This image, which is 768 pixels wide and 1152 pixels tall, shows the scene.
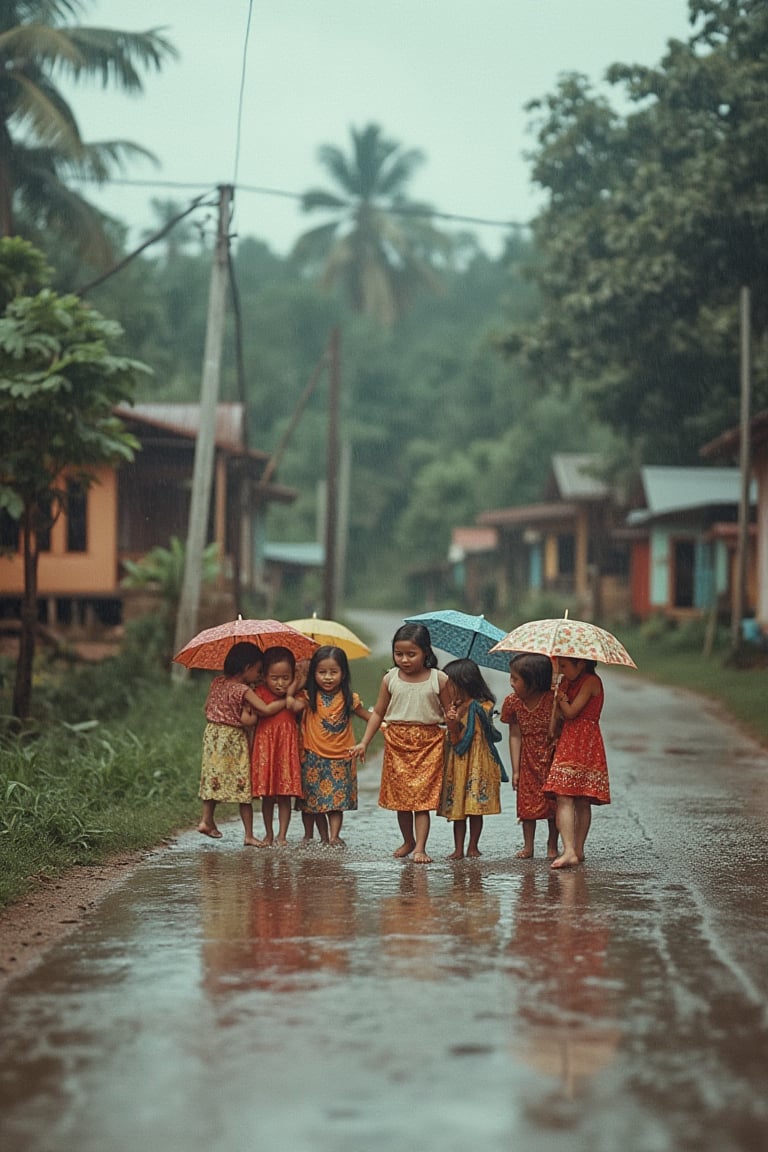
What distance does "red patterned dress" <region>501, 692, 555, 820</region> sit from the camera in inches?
363

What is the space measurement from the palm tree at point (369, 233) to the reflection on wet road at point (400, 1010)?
2150 inches

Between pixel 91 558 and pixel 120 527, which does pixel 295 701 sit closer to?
pixel 91 558

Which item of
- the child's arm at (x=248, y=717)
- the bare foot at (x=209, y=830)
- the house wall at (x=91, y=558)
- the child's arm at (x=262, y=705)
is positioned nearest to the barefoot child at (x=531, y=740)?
the child's arm at (x=262, y=705)

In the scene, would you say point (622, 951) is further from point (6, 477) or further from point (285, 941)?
point (6, 477)

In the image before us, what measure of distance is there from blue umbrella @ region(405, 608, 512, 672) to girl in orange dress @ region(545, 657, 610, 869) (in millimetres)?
690

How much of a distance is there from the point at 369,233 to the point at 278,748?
56.2m

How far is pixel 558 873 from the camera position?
8578mm

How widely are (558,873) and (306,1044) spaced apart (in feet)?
12.3

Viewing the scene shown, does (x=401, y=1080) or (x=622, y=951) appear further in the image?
(x=622, y=951)

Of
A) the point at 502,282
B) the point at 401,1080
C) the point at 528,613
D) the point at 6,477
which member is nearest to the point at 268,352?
the point at 502,282

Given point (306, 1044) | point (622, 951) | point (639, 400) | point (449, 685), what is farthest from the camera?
point (639, 400)

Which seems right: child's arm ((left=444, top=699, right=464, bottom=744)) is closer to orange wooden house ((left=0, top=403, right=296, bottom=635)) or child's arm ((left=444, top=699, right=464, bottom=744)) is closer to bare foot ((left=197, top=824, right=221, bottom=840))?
bare foot ((left=197, top=824, right=221, bottom=840))

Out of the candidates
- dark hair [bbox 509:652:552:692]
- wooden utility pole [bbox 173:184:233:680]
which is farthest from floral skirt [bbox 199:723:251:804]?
wooden utility pole [bbox 173:184:233:680]

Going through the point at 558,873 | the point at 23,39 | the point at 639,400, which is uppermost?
the point at 23,39
